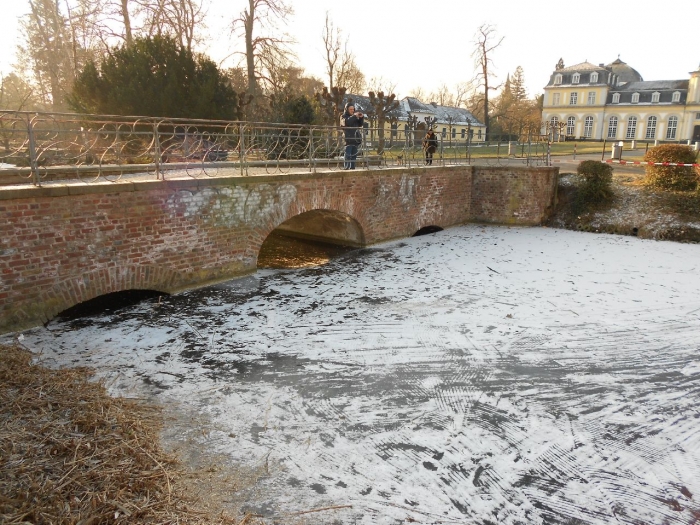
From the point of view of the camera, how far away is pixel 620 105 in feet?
170

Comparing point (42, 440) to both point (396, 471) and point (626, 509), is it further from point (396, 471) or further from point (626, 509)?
point (626, 509)

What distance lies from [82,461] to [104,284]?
414 centimetres

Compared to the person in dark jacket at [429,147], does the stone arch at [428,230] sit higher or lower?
lower

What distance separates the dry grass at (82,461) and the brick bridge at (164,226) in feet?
6.42

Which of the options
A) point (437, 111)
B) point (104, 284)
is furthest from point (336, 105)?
point (437, 111)

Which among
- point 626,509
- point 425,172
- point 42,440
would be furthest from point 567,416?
point 425,172

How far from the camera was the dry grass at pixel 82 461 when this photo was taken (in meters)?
3.18

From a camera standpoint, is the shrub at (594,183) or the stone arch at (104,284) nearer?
the stone arch at (104,284)

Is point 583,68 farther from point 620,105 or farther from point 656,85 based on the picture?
point 656,85

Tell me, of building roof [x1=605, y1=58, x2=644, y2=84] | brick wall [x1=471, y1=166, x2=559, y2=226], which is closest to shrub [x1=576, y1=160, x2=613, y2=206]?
brick wall [x1=471, y1=166, x2=559, y2=226]

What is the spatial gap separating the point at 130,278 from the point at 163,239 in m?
0.85

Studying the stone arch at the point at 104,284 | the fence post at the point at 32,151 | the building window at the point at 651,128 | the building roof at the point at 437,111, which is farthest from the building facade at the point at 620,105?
the fence post at the point at 32,151

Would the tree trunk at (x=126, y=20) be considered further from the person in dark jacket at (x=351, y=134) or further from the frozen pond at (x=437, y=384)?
the frozen pond at (x=437, y=384)

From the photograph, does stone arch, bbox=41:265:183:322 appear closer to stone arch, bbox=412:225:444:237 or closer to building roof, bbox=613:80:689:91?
stone arch, bbox=412:225:444:237
